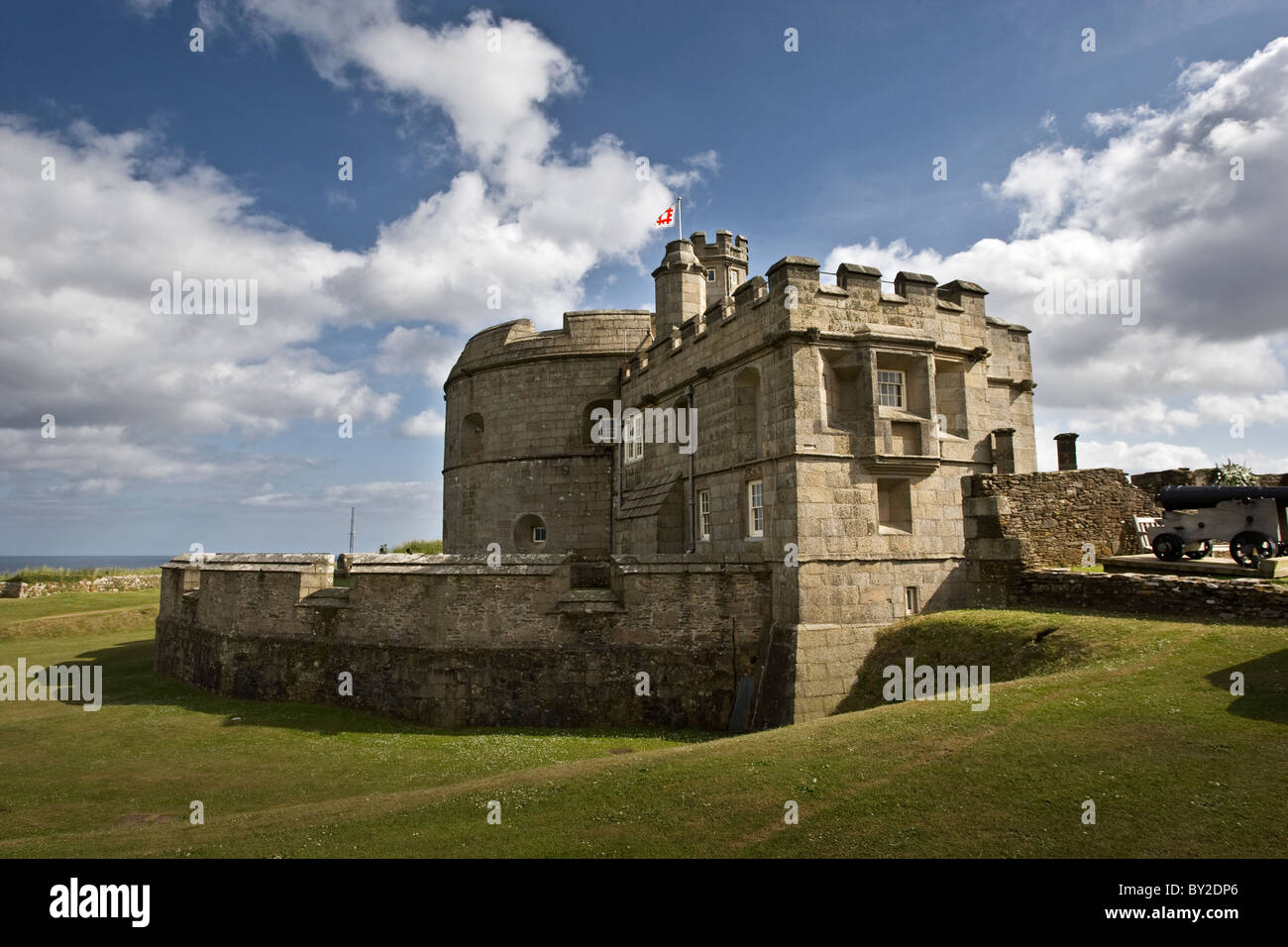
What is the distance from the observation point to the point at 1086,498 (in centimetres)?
1720

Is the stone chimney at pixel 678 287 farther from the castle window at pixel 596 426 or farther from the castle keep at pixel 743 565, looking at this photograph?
the castle window at pixel 596 426

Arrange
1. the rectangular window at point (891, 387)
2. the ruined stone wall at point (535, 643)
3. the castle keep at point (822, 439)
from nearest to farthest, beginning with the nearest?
the castle keep at point (822, 439), the ruined stone wall at point (535, 643), the rectangular window at point (891, 387)

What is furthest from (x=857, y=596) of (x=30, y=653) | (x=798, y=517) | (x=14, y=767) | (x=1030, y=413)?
(x=30, y=653)

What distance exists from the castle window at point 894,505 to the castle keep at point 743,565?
0.04 m

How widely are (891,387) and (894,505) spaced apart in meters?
2.66

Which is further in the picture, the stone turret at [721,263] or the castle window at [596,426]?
the stone turret at [721,263]

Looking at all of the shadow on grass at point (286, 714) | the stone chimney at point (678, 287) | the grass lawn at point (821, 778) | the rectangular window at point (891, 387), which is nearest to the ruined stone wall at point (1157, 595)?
the grass lawn at point (821, 778)

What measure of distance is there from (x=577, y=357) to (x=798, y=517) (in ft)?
39.4

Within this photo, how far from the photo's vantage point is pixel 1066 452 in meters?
20.5

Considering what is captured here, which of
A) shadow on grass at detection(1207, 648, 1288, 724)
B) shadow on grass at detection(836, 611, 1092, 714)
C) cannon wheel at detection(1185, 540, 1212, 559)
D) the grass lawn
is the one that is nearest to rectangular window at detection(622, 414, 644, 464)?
the grass lawn

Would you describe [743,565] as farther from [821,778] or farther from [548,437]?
[548,437]

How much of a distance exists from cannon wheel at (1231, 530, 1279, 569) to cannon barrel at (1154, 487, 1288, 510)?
68 cm

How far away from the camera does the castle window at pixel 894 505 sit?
16359mm
